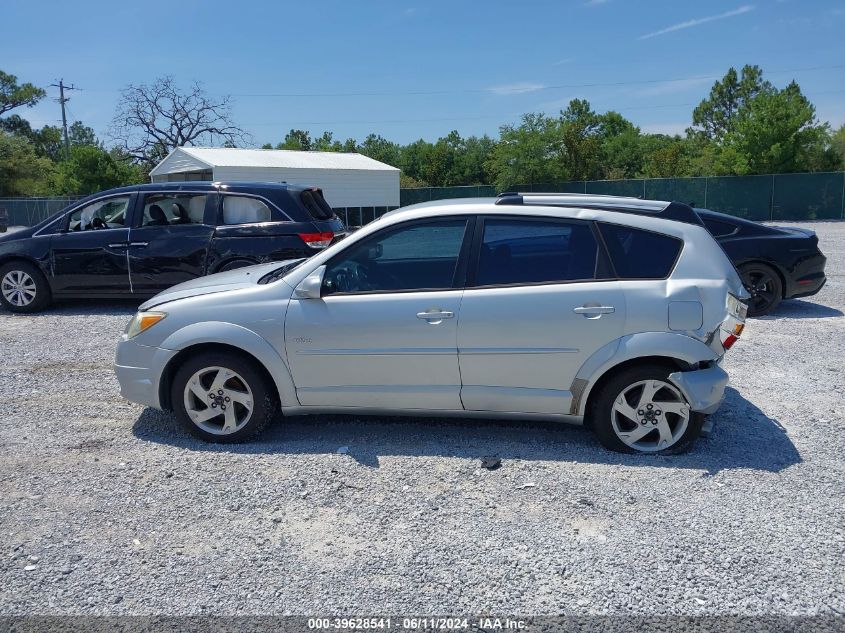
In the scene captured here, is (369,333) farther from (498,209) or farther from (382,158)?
(382,158)

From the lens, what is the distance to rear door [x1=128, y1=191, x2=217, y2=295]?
31.0 feet

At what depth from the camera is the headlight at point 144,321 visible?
4840 millimetres

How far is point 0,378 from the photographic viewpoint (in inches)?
260

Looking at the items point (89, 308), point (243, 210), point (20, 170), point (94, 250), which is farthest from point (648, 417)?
point (20, 170)

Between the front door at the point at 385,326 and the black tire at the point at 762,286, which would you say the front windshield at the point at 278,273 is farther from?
the black tire at the point at 762,286

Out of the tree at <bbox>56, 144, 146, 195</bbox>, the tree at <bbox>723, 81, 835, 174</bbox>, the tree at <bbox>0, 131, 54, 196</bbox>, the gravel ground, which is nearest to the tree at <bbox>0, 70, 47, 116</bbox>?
the tree at <bbox>0, 131, 54, 196</bbox>

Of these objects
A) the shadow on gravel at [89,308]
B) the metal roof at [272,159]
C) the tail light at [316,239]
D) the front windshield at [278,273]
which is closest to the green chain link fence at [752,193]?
the metal roof at [272,159]

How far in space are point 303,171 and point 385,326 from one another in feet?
90.6

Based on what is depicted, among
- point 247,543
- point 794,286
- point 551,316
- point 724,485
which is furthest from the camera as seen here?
point 794,286

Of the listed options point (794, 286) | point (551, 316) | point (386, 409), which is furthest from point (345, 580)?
point (794, 286)

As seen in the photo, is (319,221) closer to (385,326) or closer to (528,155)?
(385,326)

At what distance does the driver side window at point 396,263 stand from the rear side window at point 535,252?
22 centimetres

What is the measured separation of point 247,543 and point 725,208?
3347 centimetres

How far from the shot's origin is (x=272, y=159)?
102 feet
